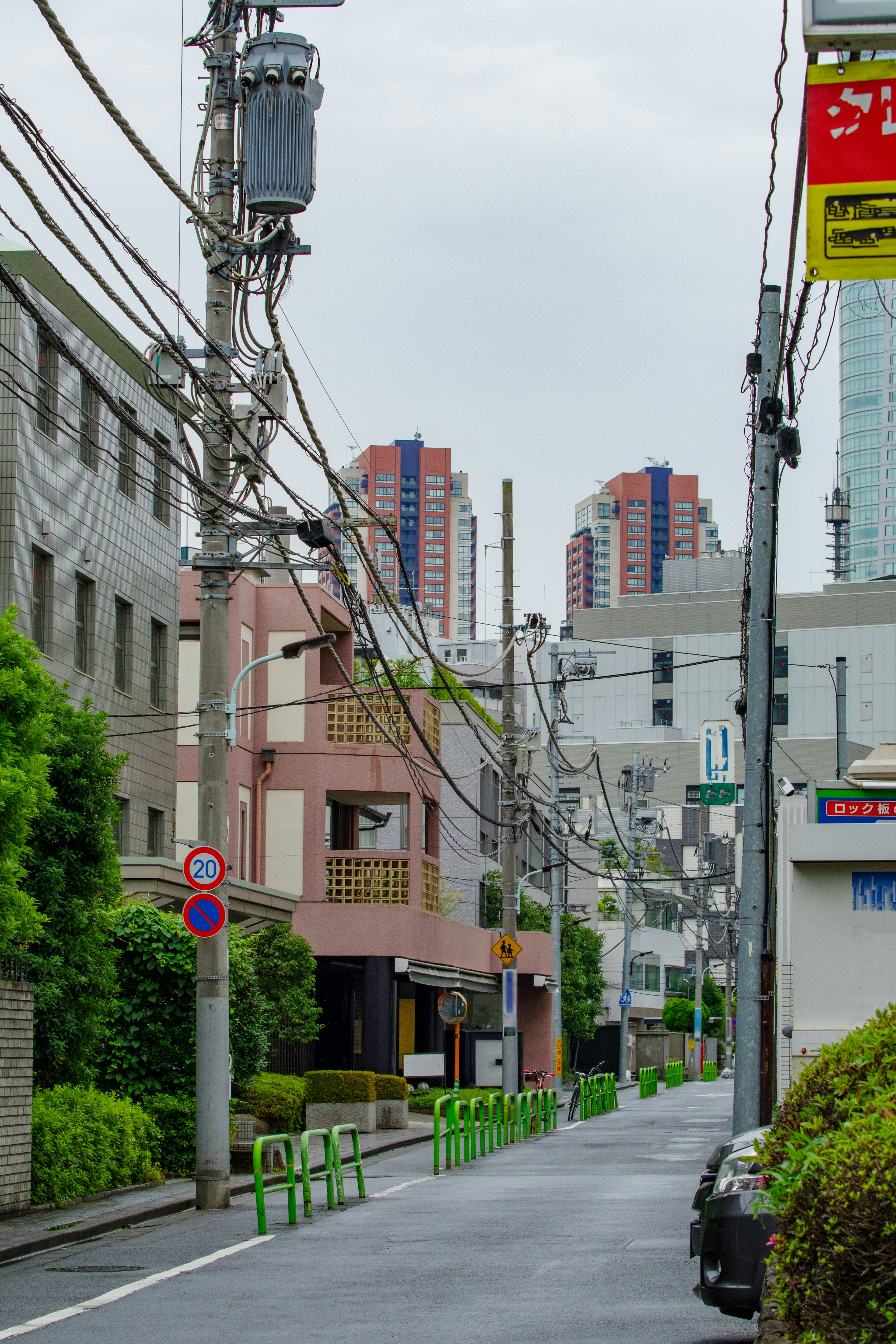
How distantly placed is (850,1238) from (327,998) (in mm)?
37412

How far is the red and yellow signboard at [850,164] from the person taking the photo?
8.13 m

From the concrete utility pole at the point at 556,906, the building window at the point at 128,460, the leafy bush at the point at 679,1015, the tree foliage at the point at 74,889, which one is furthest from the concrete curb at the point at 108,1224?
the leafy bush at the point at 679,1015

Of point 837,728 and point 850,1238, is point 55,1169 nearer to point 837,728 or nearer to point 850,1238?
point 850,1238

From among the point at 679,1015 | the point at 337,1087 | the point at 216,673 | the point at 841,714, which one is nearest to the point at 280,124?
the point at 216,673

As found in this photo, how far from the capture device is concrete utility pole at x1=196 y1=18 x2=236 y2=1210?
17422mm

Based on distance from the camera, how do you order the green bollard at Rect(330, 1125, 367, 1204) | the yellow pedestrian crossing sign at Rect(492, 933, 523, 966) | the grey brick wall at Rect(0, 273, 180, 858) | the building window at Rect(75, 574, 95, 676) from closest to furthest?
the green bollard at Rect(330, 1125, 367, 1204) → the grey brick wall at Rect(0, 273, 180, 858) → the building window at Rect(75, 574, 95, 676) → the yellow pedestrian crossing sign at Rect(492, 933, 523, 966)

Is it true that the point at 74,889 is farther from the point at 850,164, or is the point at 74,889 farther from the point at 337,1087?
the point at 337,1087

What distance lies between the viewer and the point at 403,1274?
42.0ft

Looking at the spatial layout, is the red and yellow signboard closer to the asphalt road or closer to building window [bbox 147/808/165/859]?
the asphalt road

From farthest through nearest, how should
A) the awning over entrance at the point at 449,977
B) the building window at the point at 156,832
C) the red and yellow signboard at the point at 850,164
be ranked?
the awning over entrance at the point at 449,977 < the building window at the point at 156,832 < the red and yellow signboard at the point at 850,164

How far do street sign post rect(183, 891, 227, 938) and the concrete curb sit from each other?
257 centimetres

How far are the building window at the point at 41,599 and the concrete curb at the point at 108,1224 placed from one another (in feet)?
34.0

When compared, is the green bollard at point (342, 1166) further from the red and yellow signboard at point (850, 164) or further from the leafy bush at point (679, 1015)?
the leafy bush at point (679, 1015)

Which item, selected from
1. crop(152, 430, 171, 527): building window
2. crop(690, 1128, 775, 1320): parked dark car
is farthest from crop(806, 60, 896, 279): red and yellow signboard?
crop(152, 430, 171, 527): building window
